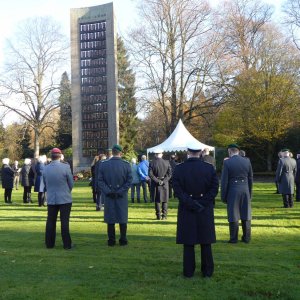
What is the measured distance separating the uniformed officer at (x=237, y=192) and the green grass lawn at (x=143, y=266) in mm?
357

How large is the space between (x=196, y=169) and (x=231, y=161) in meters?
2.75

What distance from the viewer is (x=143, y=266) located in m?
6.80

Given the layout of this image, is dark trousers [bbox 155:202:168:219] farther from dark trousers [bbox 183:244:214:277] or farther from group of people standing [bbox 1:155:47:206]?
dark trousers [bbox 183:244:214:277]

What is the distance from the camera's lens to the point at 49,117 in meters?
55.3

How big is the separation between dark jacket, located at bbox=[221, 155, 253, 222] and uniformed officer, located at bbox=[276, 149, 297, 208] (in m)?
6.34

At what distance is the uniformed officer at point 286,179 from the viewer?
48.1 ft

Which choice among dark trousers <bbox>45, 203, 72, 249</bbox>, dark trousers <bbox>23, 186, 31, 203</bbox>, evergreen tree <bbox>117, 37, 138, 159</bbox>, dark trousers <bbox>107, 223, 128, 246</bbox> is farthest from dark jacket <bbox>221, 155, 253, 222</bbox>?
evergreen tree <bbox>117, 37, 138, 159</bbox>

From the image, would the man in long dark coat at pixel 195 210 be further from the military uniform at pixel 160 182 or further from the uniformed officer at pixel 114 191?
the military uniform at pixel 160 182

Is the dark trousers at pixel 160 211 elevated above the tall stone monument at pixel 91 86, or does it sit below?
below

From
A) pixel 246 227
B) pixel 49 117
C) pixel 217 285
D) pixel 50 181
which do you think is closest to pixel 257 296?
pixel 217 285

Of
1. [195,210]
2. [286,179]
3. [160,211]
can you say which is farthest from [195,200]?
[286,179]

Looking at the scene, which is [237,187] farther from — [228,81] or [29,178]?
[228,81]

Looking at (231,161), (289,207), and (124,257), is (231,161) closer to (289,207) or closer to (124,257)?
(124,257)

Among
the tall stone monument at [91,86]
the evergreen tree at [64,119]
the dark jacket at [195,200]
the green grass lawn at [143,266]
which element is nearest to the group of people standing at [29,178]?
the green grass lawn at [143,266]
